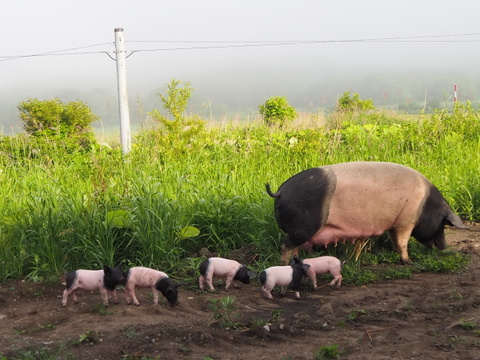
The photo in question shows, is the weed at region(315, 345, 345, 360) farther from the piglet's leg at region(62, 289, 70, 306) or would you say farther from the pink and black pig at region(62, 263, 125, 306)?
the piglet's leg at region(62, 289, 70, 306)

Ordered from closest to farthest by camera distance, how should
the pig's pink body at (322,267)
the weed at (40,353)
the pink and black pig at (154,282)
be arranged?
the weed at (40,353) < the pink and black pig at (154,282) < the pig's pink body at (322,267)

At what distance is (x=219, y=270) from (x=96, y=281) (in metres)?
0.96

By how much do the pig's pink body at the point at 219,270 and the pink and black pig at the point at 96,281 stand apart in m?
0.72

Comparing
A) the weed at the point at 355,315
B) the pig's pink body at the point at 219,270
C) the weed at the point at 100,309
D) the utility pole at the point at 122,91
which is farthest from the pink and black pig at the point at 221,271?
the utility pole at the point at 122,91

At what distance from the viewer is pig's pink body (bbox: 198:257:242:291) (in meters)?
4.72

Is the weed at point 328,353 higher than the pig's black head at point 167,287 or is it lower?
lower

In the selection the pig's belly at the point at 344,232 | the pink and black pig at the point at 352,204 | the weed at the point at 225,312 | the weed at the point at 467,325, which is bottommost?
the weed at the point at 467,325

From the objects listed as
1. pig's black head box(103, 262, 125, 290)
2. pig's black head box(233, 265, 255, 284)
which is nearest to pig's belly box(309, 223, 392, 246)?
pig's black head box(233, 265, 255, 284)

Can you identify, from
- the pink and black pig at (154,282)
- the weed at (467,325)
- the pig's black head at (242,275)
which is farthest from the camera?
the pig's black head at (242,275)

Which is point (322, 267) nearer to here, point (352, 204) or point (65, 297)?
point (352, 204)

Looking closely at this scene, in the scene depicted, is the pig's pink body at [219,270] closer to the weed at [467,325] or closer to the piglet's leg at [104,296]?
the piglet's leg at [104,296]

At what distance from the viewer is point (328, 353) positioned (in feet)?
11.5

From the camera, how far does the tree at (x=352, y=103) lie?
2130 cm

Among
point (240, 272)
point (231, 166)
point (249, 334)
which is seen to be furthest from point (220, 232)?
point (231, 166)
